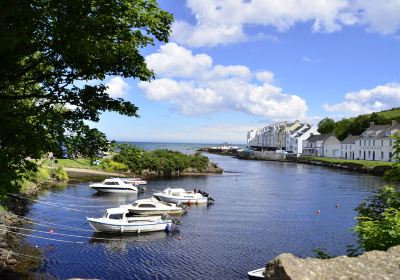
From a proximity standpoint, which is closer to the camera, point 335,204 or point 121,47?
point 121,47

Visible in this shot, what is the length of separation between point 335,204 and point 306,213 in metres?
8.65

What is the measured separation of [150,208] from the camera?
4269 centimetres

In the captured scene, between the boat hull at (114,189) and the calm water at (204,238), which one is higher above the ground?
the boat hull at (114,189)

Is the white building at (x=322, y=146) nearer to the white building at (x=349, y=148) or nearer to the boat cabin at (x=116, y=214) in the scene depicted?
the white building at (x=349, y=148)

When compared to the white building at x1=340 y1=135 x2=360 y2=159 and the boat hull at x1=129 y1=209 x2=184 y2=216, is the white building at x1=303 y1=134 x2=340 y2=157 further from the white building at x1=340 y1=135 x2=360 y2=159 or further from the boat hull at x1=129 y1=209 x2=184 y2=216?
the boat hull at x1=129 y1=209 x2=184 y2=216

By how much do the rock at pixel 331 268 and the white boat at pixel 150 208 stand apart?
3376 centimetres

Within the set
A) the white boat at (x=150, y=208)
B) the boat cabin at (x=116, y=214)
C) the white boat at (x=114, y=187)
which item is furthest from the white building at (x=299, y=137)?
the boat cabin at (x=116, y=214)

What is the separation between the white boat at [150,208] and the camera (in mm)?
41844

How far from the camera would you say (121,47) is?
12961mm

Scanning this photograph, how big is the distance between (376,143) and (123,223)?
4543 inches

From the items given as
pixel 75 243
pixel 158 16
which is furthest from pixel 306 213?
pixel 158 16

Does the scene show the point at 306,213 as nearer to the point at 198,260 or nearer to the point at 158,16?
the point at 198,260

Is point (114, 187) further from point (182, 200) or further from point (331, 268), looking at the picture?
point (331, 268)

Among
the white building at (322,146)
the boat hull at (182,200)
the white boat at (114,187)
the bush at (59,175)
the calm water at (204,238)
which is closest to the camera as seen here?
the calm water at (204,238)
